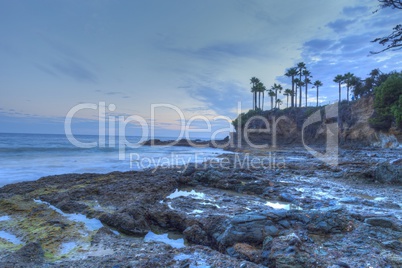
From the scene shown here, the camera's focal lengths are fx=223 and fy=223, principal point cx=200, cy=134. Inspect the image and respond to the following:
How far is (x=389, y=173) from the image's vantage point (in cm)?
1077

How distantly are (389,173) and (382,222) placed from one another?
711 cm

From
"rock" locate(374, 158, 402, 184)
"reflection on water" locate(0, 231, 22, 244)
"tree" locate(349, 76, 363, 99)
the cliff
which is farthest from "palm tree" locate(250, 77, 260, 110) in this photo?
"reflection on water" locate(0, 231, 22, 244)

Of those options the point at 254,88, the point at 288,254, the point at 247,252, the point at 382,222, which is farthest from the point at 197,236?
the point at 254,88

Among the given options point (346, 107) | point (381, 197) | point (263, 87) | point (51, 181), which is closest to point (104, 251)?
point (51, 181)

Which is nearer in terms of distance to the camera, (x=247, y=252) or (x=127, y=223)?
(x=247, y=252)

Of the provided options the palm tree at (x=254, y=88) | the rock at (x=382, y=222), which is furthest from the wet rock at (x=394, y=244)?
the palm tree at (x=254, y=88)

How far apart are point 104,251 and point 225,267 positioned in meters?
2.59

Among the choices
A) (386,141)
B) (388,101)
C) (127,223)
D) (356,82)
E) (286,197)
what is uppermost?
(356,82)

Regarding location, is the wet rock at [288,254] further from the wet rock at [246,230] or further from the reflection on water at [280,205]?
the reflection on water at [280,205]

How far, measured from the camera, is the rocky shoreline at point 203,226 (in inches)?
162

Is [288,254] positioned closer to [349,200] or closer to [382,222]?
[382,222]

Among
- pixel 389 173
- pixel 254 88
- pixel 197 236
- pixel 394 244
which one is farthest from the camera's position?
pixel 254 88

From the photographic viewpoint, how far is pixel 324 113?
4819 centimetres

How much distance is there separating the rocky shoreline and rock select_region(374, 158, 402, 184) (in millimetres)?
60
